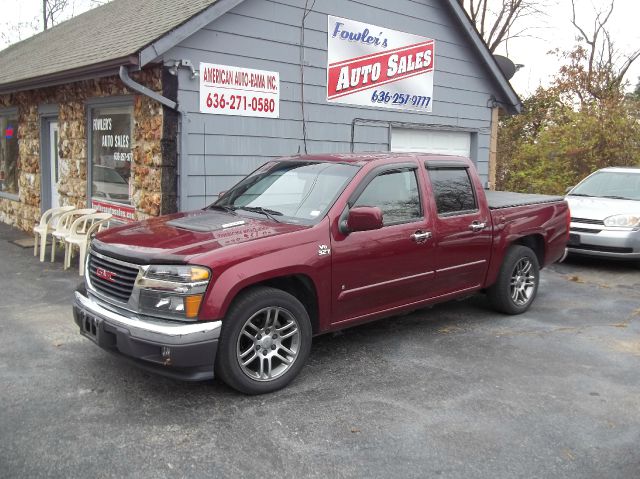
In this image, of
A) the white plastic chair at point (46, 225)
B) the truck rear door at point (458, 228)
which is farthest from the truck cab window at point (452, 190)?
the white plastic chair at point (46, 225)

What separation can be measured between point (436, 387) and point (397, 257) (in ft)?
3.71

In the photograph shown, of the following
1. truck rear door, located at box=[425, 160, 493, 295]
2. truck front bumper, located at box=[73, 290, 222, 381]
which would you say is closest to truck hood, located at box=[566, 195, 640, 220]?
truck rear door, located at box=[425, 160, 493, 295]

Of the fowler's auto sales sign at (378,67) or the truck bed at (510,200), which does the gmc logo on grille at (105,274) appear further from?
the fowler's auto sales sign at (378,67)

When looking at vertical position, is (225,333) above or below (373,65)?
below

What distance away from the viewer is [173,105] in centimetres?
786

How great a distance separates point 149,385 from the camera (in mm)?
4488

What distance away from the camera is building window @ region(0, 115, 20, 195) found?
12.4 m

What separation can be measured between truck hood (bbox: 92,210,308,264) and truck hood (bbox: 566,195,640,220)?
6388 millimetres

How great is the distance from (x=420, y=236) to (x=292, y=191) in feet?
3.83

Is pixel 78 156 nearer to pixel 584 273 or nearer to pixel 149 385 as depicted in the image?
pixel 149 385

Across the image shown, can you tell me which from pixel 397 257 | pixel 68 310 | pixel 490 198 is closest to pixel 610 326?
pixel 490 198

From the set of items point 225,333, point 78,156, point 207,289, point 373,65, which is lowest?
point 225,333

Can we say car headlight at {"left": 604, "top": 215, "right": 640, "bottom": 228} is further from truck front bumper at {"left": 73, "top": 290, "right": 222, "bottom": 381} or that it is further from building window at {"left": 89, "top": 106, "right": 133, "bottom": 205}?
truck front bumper at {"left": 73, "top": 290, "right": 222, "bottom": 381}

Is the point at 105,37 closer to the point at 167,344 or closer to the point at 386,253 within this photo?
the point at 386,253
